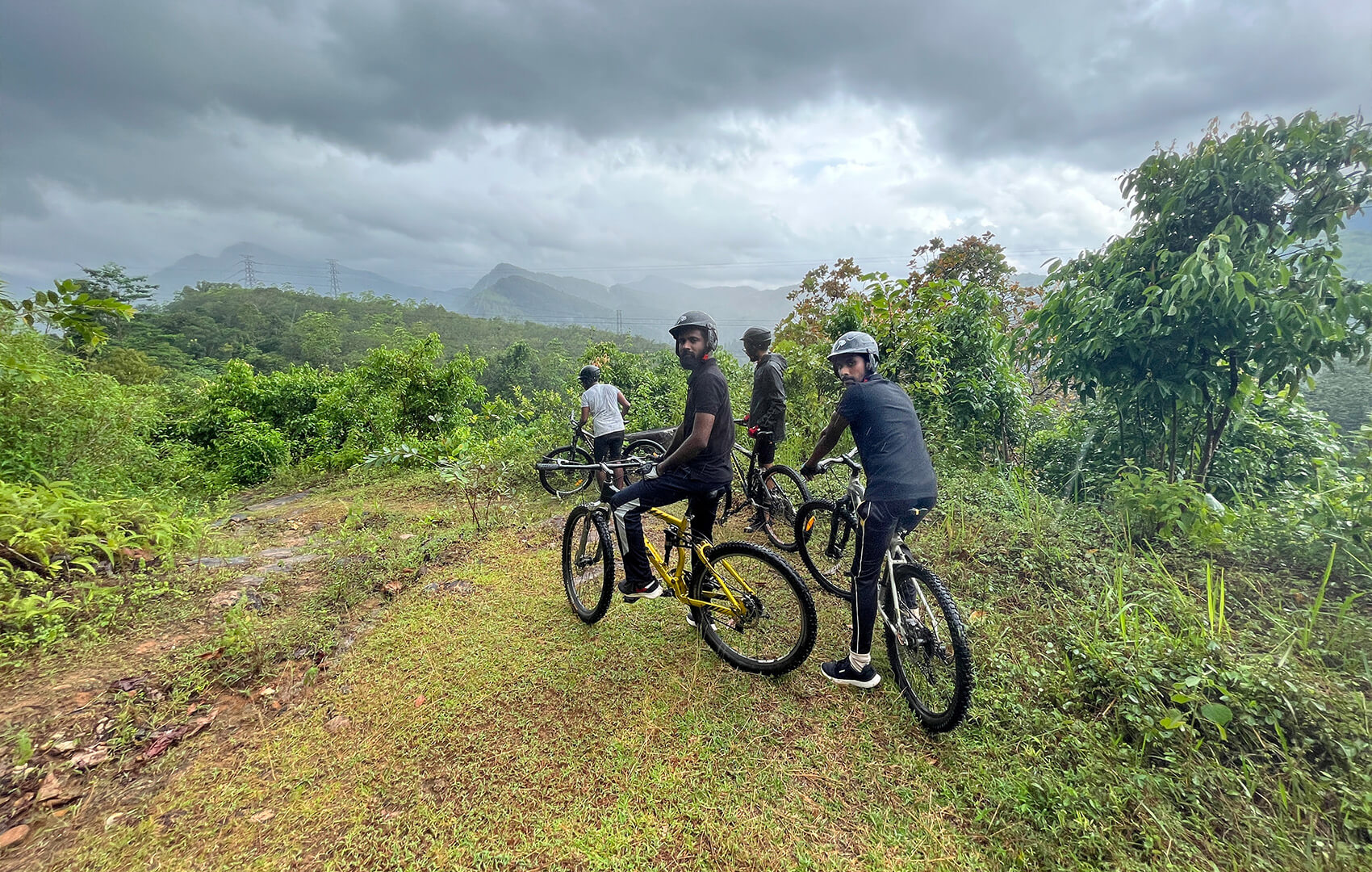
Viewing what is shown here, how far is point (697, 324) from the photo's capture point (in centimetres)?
314

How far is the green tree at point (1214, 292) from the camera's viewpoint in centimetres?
379

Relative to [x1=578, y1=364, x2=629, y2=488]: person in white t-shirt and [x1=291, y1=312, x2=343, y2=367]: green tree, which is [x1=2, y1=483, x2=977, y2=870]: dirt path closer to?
[x1=578, y1=364, x2=629, y2=488]: person in white t-shirt

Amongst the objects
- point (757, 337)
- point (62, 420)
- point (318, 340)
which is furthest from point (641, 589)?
point (318, 340)

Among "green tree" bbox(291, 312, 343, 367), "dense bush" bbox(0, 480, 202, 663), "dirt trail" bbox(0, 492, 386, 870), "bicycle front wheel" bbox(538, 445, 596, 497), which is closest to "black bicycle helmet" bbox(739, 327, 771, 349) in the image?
"bicycle front wheel" bbox(538, 445, 596, 497)

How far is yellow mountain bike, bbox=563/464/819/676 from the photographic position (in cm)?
291

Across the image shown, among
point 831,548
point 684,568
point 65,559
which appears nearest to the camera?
point 684,568

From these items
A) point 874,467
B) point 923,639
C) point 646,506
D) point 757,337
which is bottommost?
point 923,639

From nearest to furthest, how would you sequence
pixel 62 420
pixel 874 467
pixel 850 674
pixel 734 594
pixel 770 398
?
pixel 874 467 → pixel 850 674 → pixel 734 594 → pixel 62 420 → pixel 770 398

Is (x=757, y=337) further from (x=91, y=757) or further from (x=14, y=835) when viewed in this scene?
(x=14, y=835)

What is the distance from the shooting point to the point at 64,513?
143 inches

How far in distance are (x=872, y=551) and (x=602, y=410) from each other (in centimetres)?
467

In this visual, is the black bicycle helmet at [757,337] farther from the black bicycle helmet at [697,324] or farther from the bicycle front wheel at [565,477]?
the bicycle front wheel at [565,477]

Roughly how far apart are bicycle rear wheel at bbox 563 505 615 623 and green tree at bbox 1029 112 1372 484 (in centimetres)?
498

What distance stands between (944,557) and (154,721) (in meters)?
5.63
